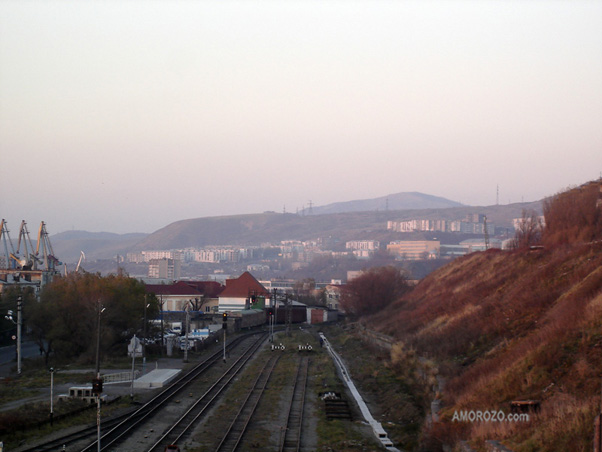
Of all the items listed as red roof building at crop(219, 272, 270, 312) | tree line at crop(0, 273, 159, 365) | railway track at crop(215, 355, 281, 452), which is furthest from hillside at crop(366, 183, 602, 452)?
red roof building at crop(219, 272, 270, 312)

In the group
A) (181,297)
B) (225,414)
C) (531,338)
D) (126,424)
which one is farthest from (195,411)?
(181,297)

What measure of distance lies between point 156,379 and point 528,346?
1851 centimetres

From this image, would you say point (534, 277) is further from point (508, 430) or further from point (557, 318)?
point (508, 430)

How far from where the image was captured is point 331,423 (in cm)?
2161

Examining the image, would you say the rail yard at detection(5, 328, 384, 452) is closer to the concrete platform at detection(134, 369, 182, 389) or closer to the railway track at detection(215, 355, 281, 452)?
the railway track at detection(215, 355, 281, 452)

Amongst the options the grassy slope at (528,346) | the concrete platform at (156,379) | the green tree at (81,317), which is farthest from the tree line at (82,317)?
the grassy slope at (528,346)

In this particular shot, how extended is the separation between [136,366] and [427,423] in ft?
75.9

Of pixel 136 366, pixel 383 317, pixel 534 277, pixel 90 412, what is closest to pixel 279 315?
pixel 383 317

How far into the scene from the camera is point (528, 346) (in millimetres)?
19984

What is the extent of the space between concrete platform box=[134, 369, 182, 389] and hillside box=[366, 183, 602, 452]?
1304 cm

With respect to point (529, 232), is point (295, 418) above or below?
below

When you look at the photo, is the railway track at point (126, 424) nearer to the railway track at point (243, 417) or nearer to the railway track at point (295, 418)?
the railway track at point (243, 417)

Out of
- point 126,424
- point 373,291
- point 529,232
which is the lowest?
point 126,424

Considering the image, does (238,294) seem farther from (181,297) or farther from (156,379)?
(156,379)
